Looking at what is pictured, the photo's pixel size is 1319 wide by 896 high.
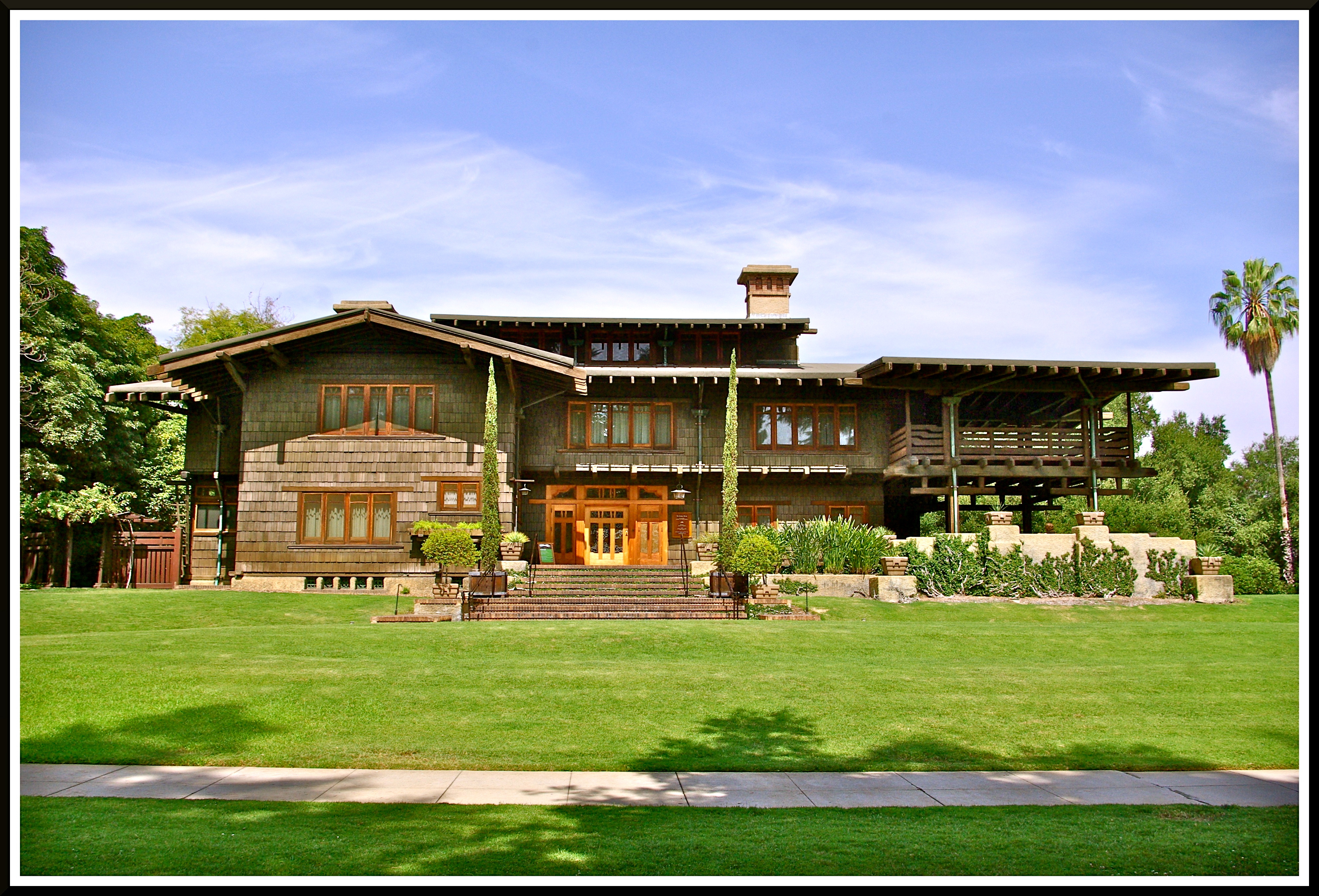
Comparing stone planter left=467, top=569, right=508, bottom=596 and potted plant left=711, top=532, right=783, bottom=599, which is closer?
stone planter left=467, top=569, right=508, bottom=596

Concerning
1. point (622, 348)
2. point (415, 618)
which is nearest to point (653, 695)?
point (415, 618)

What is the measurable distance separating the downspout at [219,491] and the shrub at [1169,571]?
25.9 metres

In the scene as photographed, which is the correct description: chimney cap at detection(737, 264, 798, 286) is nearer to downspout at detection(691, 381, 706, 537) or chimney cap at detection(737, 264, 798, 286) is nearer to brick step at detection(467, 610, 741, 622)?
downspout at detection(691, 381, 706, 537)

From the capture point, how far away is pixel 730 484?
75.5ft

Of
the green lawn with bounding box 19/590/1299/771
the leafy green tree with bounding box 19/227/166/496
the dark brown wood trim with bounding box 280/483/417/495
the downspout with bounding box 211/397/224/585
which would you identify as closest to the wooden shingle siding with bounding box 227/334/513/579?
the dark brown wood trim with bounding box 280/483/417/495

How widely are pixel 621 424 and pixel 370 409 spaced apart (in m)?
7.56

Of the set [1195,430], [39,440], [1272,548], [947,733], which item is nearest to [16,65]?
[947,733]

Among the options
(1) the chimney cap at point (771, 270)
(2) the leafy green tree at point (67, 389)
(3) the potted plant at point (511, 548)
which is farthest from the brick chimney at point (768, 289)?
(2) the leafy green tree at point (67, 389)

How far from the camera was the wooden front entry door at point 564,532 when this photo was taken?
28453 millimetres

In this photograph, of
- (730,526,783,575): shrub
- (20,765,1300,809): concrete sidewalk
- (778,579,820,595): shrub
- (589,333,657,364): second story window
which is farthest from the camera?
(589,333,657,364): second story window

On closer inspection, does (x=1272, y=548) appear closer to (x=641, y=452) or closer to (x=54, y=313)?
(x=641, y=452)

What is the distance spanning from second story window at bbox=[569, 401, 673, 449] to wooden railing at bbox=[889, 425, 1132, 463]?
7.35 m

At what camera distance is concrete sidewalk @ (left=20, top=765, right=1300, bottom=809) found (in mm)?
8070

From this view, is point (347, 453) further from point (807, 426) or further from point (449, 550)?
point (807, 426)
